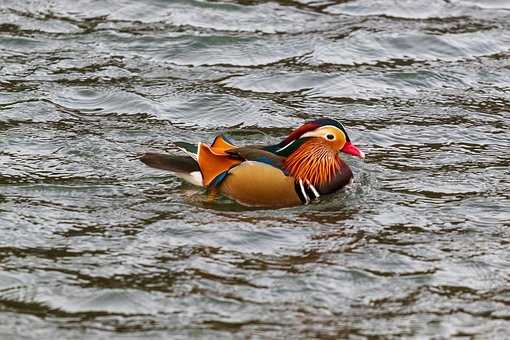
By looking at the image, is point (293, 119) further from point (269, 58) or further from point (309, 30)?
point (309, 30)

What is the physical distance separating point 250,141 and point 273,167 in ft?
5.06

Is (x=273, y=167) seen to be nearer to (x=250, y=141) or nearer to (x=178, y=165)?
(x=178, y=165)

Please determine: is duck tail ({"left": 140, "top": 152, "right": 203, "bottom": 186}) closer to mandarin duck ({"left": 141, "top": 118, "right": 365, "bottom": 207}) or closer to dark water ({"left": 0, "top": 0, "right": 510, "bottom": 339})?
mandarin duck ({"left": 141, "top": 118, "right": 365, "bottom": 207})

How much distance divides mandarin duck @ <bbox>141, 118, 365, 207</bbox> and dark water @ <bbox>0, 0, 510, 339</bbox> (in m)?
0.13

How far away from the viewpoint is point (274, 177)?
905 cm

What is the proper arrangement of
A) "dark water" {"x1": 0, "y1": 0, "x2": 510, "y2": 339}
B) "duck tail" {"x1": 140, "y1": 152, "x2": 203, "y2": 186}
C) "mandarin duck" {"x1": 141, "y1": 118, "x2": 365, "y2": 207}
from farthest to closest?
1. "duck tail" {"x1": 140, "y1": 152, "x2": 203, "y2": 186}
2. "mandarin duck" {"x1": 141, "y1": 118, "x2": 365, "y2": 207}
3. "dark water" {"x1": 0, "y1": 0, "x2": 510, "y2": 339}

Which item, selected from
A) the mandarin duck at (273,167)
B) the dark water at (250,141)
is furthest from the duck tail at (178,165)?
the dark water at (250,141)

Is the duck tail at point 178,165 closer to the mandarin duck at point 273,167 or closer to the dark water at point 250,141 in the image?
the mandarin duck at point 273,167

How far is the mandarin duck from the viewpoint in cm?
902

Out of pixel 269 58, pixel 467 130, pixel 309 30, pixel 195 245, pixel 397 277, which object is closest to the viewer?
pixel 397 277

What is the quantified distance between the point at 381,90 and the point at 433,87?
0.52 meters

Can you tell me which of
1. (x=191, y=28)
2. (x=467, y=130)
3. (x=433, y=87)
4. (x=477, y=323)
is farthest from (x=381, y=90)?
(x=477, y=323)

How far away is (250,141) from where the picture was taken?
10.7 meters

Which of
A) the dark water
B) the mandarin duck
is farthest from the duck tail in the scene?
the dark water
